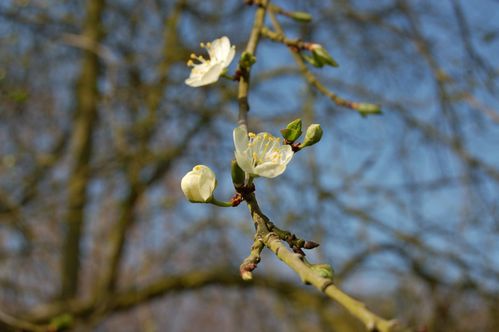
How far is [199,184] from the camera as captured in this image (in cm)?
95

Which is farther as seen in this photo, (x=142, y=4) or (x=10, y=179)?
(x=142, y=4)

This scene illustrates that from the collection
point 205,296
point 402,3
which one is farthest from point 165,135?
point 402,3

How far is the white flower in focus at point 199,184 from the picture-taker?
3.12 ft

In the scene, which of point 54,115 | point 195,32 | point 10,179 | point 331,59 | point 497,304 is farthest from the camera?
point 54,115

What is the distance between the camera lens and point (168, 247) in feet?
17.3

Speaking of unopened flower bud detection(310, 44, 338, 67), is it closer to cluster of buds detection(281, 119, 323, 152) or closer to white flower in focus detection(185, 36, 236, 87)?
white flower in focus detection(185, 36, 236, 87)

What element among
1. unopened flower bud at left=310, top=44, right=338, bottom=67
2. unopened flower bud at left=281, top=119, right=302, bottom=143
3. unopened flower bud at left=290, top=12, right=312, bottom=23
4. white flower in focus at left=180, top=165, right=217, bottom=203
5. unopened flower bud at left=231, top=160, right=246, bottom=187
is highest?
unopened flower bud at left=290, top=12, right=312, bottom=23

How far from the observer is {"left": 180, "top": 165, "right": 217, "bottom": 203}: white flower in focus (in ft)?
3.12

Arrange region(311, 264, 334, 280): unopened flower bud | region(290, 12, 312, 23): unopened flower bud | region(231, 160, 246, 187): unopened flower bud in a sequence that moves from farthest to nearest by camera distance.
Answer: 1. region(290, 12, 312, 23): unopened flower bud
2. region(231, 160, 246, 187): unopened flower bud
3. region(311, 264, 334, 280): unopened flower bud

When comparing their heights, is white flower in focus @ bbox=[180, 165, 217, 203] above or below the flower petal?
below

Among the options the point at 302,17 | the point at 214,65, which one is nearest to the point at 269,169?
the point at 214,65

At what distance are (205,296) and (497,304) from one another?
2.58m

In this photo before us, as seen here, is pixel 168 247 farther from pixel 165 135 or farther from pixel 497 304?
pixel 497 304

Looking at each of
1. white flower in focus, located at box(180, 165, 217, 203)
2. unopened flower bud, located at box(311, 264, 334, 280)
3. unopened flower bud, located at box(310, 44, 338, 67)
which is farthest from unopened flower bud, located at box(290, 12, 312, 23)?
unopened flower bud, located at box(311, 264, 334, 280)
